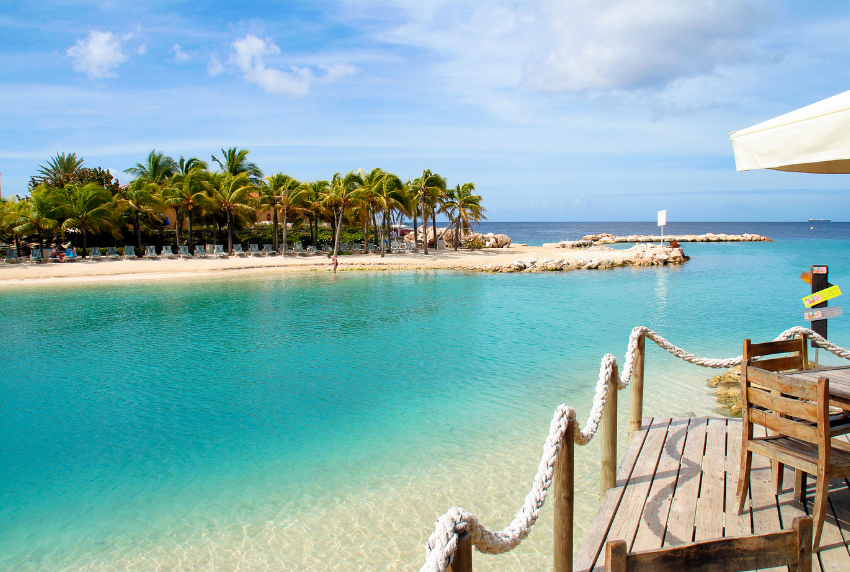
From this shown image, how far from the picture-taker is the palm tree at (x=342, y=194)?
37.6 metres

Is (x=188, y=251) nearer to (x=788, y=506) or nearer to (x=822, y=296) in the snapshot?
(x=822, y=296)

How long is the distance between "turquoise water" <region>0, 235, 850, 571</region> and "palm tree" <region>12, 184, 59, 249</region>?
1803cm

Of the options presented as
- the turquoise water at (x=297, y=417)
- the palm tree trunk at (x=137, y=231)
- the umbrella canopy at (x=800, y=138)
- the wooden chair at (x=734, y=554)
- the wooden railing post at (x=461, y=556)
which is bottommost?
the turquoise water at (x=297, y=417)

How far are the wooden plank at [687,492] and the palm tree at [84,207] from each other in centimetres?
3823

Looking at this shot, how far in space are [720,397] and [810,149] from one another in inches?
231

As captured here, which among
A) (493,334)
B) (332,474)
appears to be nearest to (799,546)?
(332,474)

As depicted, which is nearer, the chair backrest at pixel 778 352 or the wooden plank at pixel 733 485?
the wooden plank at pixel 733 485

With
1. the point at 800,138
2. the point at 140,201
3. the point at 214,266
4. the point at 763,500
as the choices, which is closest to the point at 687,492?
the point at 763,500

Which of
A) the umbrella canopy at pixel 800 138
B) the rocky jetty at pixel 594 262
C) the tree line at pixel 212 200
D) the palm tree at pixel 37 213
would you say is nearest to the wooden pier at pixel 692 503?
the umbrella canopy at pixel 800 138

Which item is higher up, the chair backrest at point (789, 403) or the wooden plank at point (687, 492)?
the chair backrest at point (789, 403)

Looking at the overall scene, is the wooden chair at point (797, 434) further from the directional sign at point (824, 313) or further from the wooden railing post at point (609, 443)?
the directional sign at point (824, 313)

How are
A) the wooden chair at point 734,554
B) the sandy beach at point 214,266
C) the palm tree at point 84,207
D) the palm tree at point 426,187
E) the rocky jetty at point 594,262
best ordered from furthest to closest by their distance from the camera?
the palm tree at point 426,187 < the palm tree at point 84,207 < the rocky jetty at point 594,262 < the sandy beach at point 214,266 < the wooden chair at point 734,554

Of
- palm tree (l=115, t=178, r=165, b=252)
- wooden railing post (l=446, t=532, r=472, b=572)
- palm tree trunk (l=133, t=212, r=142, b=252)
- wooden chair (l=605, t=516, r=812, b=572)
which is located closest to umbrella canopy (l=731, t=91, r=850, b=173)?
wooden chair (l=605, t=516, r=812, b=572)

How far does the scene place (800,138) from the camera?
3816 mm
